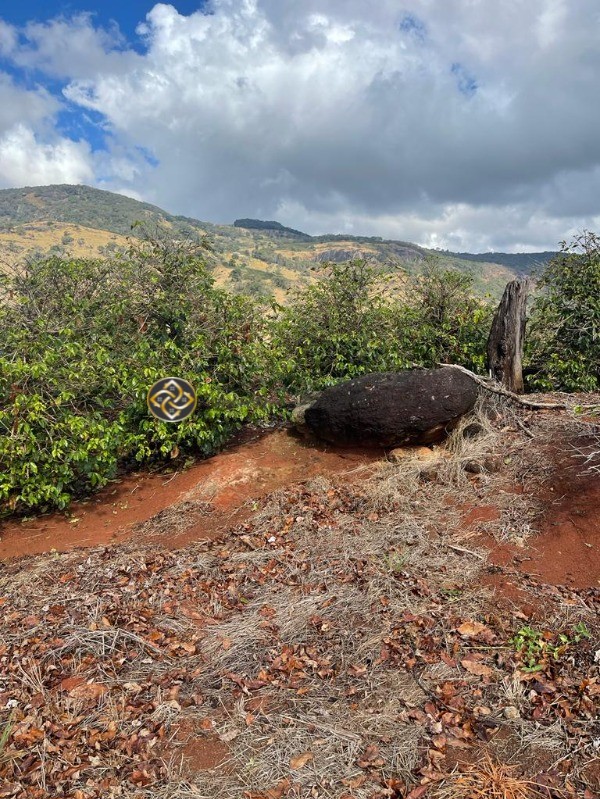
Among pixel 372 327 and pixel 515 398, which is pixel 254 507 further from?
pixel 372 327

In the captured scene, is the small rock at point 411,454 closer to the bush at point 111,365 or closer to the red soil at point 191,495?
the red soil at point 191,495

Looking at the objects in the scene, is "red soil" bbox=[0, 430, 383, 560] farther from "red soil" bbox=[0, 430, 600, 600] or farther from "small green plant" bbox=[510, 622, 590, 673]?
"small green plant" bbox=[510, 622, 590, 673]

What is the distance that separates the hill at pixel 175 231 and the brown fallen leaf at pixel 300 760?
36.3m

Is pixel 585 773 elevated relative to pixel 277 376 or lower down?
lower down

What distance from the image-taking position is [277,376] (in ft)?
33.1

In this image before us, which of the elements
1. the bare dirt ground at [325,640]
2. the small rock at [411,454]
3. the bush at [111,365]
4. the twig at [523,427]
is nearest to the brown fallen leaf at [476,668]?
the bare dirt ground at [325,640]

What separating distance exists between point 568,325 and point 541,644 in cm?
845

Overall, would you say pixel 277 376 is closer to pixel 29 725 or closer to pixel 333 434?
pixel 333 434

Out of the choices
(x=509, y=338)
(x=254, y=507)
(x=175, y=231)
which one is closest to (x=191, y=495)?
(x=254, y=507)

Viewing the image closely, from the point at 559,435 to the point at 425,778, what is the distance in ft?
18.2

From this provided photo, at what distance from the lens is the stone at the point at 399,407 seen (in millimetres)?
7977

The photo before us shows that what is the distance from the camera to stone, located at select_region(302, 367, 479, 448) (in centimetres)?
798

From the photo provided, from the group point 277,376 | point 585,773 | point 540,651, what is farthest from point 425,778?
point 277,376

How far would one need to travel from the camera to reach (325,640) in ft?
14.8
